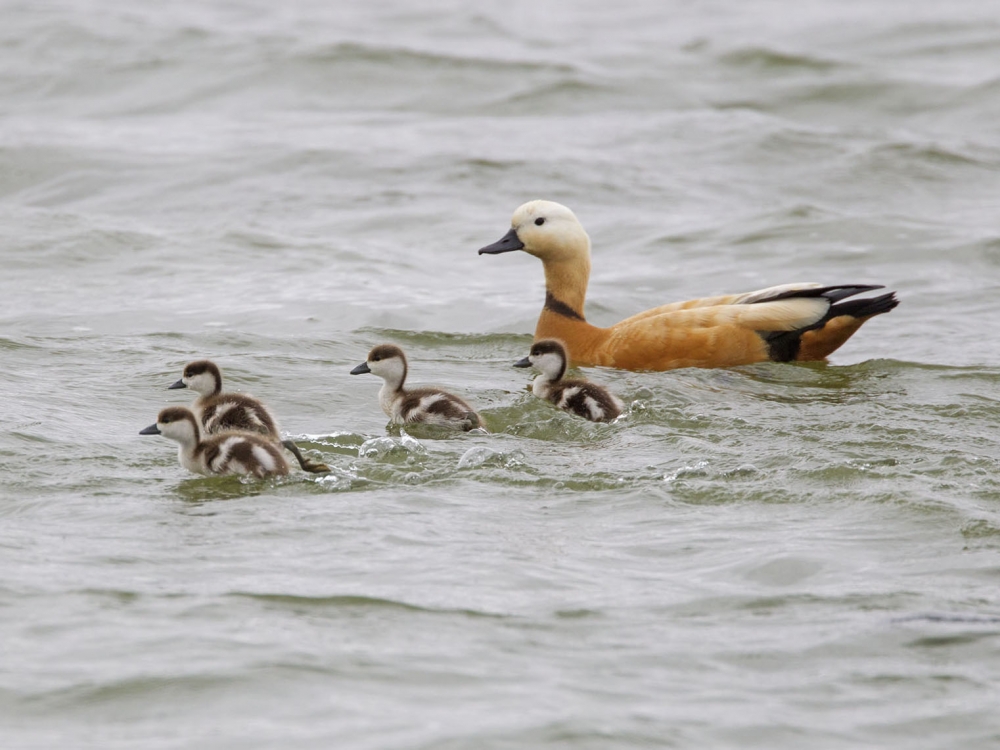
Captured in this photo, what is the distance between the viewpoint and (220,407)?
764cm

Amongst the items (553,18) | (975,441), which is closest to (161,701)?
(975,441)

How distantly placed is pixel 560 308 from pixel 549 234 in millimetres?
493

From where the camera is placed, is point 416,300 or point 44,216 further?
point 44,216

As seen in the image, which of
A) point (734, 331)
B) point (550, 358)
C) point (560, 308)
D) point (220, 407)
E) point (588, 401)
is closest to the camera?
point (220, 407)

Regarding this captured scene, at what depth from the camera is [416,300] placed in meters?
11.4

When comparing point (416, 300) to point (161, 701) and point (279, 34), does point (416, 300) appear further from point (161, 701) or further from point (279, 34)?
point (279, 34)

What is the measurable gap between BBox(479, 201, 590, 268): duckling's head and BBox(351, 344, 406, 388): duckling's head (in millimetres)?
1960

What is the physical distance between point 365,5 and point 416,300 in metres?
15.3

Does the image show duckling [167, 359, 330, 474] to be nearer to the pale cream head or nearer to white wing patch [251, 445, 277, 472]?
white wing patch [251, 445, 277, 472]

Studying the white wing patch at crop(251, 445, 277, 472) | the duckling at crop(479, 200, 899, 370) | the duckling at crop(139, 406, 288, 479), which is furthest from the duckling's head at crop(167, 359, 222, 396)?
the duckling at crop(479, 200, 899, 370)

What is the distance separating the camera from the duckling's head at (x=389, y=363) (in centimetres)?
807

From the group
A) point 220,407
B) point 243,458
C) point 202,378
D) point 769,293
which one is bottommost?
point 243,458

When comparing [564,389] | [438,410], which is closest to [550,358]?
[564,389]

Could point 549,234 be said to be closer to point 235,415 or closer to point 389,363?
point 389,363
